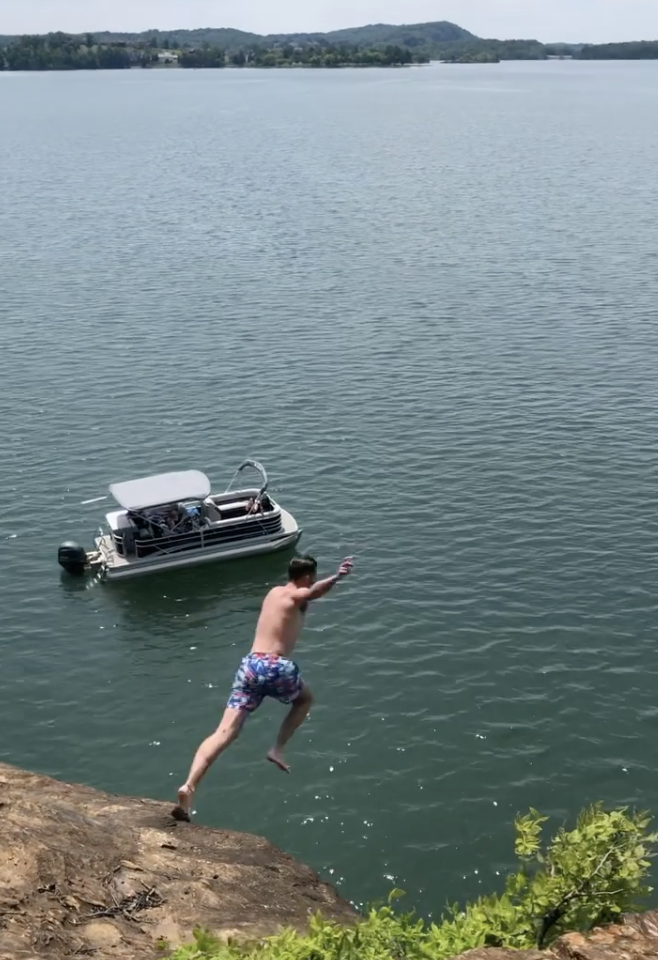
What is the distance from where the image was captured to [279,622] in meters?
15.8

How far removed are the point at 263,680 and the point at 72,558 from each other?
1926cm

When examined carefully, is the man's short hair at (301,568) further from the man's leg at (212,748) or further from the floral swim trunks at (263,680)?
the man's leg at (212,748)

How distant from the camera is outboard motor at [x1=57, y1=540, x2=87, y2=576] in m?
33.6

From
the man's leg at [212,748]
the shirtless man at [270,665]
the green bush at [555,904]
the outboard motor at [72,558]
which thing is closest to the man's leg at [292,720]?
the shirtless man at [270,665]

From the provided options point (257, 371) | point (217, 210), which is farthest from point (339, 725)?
point (217, 210)

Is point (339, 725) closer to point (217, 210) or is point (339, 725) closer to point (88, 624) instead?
point (88, 624)

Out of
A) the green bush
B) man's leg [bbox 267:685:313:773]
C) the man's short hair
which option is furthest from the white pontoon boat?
the green bush

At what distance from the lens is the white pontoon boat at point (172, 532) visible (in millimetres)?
34125

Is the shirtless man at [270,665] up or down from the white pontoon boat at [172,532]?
up

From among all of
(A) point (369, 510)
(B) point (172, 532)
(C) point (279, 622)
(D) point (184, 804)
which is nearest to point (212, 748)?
(D) point (184, 804)

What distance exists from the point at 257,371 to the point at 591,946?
143 feet

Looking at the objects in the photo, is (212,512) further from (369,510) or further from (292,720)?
(292,720)

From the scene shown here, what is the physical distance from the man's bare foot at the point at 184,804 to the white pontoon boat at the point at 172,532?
18.1 m

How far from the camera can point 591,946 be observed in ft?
36.9
